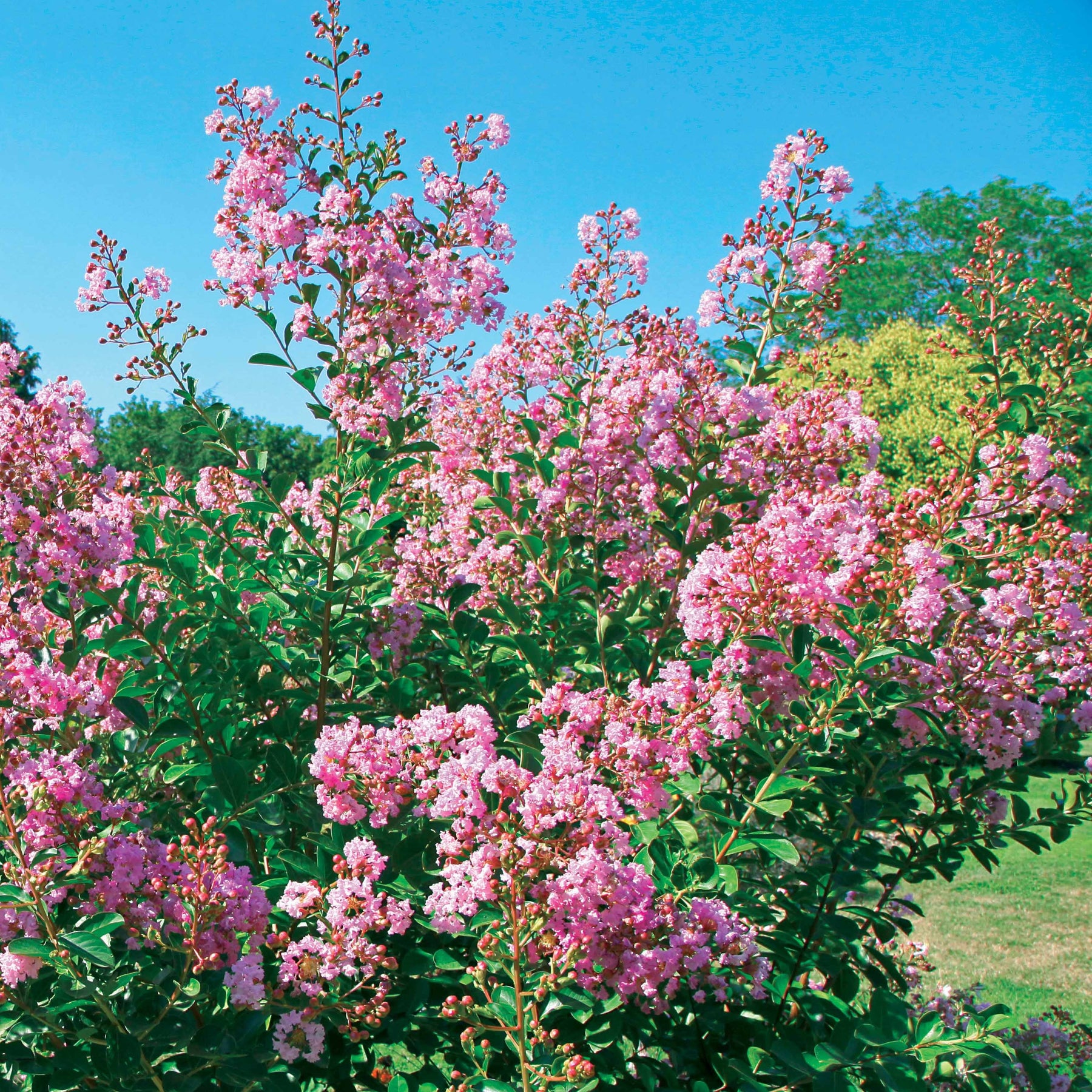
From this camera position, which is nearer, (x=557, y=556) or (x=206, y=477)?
(x=557, y=556)

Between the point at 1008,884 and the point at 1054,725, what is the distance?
26.4 ft

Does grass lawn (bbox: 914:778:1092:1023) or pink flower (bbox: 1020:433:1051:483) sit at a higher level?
pink flower (bbox: 1020:433:1051:483)

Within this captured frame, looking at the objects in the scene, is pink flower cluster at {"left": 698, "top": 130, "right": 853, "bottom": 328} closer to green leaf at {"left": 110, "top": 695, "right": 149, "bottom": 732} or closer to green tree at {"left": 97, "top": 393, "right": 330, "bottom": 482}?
green leaf at {"left": 110, "top": 695, "right": 149, "bottom": 732}

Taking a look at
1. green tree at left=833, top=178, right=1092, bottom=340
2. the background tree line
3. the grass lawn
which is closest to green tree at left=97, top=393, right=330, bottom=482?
the background tree line

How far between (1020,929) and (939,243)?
29410mm

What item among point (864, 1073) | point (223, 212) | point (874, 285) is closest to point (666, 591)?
point (864, 1073)

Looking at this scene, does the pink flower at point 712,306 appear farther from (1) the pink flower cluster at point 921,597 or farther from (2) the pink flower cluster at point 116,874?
(2) the pink flower cluster at point 116,874

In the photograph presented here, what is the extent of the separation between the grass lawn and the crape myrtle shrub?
411 centimetres

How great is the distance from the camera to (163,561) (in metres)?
2.50

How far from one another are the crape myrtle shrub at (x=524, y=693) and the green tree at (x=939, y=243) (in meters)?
26.9

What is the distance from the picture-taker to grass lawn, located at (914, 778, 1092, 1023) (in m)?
6.67

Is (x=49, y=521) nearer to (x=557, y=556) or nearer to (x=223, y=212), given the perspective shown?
(x=223, y=212)

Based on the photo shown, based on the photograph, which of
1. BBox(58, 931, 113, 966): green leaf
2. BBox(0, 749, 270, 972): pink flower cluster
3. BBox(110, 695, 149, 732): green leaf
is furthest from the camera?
BBox(110, 695, 149, 732): green leaf

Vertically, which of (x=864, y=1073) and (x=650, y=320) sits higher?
(x=650, y=320)
